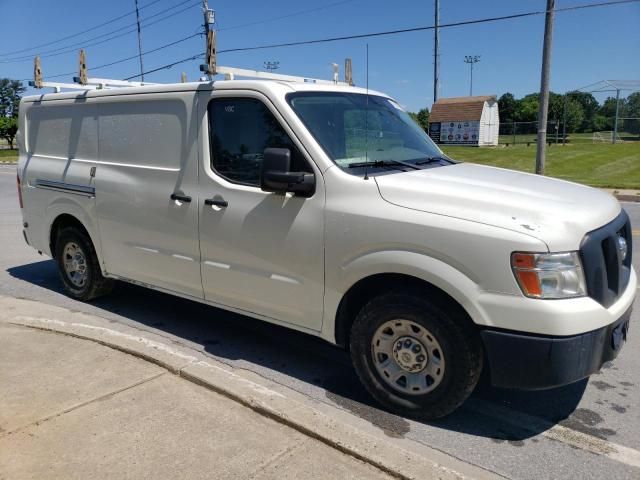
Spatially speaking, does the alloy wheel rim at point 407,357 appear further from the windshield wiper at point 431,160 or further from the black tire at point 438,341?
the windshield wiper at point 431,160

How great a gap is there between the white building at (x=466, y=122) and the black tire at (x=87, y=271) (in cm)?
4464

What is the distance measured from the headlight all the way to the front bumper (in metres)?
0.23

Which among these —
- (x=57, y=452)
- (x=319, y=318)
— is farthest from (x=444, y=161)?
(x=57, y=452)

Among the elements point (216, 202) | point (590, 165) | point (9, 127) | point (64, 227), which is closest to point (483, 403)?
point (216, 202)

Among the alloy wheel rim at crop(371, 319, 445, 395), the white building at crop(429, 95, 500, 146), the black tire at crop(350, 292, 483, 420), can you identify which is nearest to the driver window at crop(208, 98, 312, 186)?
the black tire at crop(350, 292, 483, 420)

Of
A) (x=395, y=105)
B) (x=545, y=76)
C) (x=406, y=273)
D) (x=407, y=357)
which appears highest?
(x=545, y=76)

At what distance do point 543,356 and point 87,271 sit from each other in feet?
14.2

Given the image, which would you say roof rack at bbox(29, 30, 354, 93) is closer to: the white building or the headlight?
the headlight

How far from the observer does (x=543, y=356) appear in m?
2.97

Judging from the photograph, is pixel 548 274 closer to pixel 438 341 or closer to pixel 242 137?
pixel 438 341

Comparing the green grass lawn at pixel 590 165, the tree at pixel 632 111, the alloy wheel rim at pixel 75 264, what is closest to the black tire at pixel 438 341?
the alloy wheel rim at pixel 75 264

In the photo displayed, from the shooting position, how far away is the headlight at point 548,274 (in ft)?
9.61

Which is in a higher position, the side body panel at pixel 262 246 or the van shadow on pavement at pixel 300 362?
the side body panel at pixel 262 246

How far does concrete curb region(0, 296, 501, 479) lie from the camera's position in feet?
9.46
